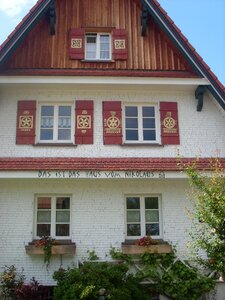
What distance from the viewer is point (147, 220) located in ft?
43.5

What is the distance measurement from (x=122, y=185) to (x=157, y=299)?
357 centimetres

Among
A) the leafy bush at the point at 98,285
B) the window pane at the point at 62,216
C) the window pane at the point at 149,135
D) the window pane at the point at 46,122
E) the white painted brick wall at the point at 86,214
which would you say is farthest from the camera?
the window pane at the point at 149,135

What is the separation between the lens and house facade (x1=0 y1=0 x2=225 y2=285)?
12656 millimetres

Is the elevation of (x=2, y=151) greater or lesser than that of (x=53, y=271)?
greater

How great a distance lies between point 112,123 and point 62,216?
3366 millimetres

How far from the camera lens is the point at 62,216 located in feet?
43.0

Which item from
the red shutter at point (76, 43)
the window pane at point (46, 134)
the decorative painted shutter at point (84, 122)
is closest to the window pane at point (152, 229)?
the decorative painted shutter at point (84, 122)

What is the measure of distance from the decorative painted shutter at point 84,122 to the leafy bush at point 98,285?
13.8 feet

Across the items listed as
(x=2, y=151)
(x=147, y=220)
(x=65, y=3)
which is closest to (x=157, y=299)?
(x=147, y=220)

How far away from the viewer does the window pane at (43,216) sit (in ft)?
42.9

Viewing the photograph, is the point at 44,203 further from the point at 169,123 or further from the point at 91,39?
the point at 91,39

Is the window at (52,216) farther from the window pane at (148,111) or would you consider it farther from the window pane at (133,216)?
the window pane at (148,111)

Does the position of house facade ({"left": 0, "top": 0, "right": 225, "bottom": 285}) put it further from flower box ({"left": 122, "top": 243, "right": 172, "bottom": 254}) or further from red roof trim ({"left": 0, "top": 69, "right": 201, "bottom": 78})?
flower box ({"left": 122, "top": 243, "right": 172, "bottom": 254})

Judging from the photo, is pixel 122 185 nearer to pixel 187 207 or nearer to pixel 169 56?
pixel 187 207
